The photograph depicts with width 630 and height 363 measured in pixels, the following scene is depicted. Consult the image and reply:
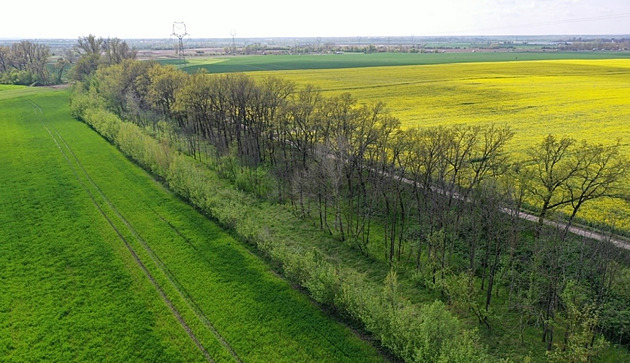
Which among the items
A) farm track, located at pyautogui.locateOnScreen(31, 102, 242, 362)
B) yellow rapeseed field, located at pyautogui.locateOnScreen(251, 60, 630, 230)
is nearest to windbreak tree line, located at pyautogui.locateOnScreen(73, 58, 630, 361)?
yellow rapeseed field, located at pyautogui.locateOnScreen(251, 60, 630, 230)

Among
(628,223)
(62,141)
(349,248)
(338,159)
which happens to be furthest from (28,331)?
(62,141)

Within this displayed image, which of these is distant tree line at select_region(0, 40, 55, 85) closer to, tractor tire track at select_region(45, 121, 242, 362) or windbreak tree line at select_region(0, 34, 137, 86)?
windbreak tree line at select_region(0, 34, 137, 86)

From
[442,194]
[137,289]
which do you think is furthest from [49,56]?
[442,194]

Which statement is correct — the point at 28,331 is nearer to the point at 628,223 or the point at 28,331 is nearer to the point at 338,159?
Answer: the point at 338,159

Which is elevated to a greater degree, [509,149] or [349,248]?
[509,149]

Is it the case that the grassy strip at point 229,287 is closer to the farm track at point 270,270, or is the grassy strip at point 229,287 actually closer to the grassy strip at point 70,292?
the farm track at point 270,270

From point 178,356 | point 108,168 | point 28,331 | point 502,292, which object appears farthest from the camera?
point 108,168
